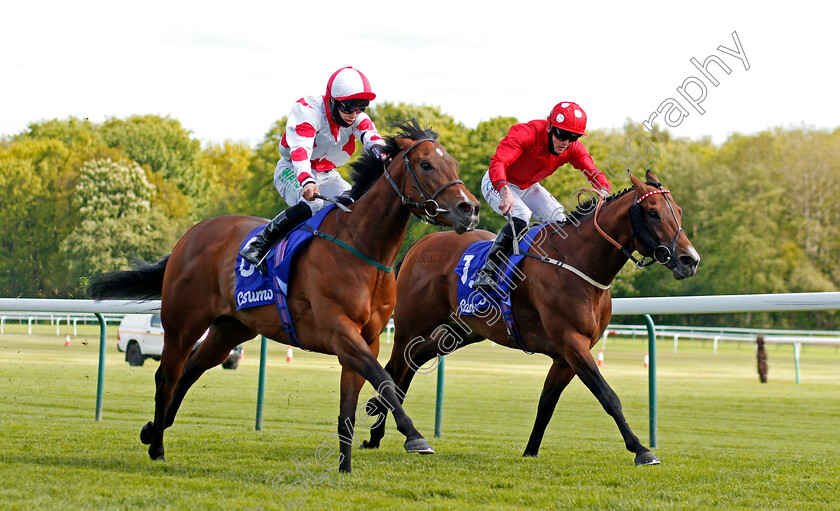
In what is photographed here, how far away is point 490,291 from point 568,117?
1312 millimetres

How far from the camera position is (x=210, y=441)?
20.7 ft

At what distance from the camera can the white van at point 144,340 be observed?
663 inches

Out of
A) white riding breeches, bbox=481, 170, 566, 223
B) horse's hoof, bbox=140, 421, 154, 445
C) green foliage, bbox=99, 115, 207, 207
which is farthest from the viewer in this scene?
green foliage, bbox=99, 115, 207, 207

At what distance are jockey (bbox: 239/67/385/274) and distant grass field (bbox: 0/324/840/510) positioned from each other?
4.48ft

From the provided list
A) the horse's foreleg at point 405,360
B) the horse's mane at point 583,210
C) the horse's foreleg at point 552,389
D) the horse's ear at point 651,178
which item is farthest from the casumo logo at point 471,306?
the horse's ear at point 651,178

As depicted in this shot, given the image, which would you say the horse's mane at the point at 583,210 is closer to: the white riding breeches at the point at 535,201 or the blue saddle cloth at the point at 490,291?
the blue saddle cloth at the point at 490,291

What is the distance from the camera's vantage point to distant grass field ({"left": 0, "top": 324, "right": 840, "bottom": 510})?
13.7 feet

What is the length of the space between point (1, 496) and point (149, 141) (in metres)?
50.7

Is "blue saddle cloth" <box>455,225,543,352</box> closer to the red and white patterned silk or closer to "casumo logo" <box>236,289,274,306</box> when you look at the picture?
the red and white patterned silk

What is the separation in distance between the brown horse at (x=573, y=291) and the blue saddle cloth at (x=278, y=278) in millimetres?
782

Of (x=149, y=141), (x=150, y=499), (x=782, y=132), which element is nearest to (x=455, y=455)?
(x=150, y=499)

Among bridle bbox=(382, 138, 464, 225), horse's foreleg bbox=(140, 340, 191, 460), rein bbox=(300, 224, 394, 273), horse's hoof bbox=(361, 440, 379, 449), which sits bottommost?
horse's hoof bbox=(361, 440, 379, 449)

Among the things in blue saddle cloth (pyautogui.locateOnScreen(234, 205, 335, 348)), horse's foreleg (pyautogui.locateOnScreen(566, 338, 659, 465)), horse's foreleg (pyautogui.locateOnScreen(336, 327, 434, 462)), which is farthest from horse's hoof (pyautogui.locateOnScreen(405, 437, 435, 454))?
horse's foreleg (pyautogui.locateOnScreen(566, 338, 659, 465))

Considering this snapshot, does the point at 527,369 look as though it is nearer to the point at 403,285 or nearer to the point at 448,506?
the point at 403,285
